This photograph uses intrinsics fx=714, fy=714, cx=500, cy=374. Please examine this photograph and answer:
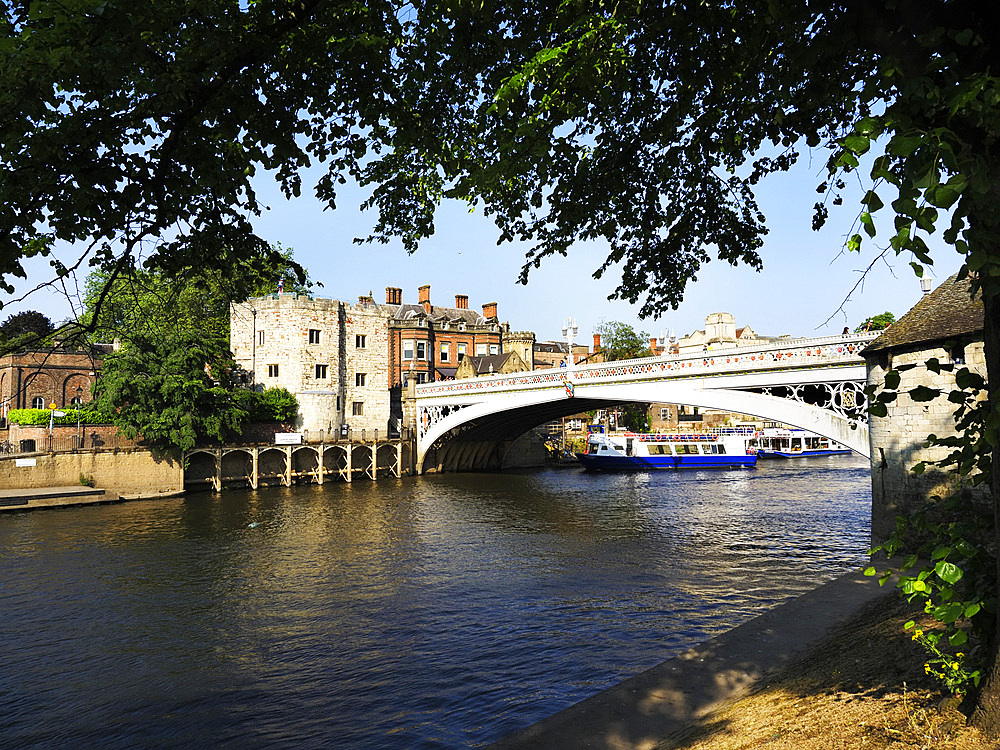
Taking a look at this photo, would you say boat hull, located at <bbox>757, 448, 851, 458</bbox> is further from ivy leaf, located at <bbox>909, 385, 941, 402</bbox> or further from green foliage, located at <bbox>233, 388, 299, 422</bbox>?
ivy leaf, located at <bbox>909, 385, 941, 402</bbox>

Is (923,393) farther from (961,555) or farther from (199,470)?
(199,470)

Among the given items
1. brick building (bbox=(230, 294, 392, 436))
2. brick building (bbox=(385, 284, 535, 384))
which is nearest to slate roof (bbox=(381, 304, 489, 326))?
brick building (bbox=(385, 284, 535, 384))

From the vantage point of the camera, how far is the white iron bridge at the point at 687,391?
2345 centimetres

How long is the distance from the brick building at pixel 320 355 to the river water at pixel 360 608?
1541 cm

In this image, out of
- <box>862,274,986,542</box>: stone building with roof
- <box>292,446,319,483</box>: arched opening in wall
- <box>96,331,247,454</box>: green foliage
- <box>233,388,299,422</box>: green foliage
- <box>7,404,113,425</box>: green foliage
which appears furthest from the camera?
<box>233,388,299,422</box>: green foliage

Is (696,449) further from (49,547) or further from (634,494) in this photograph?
(49,547)

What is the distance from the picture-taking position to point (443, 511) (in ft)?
106

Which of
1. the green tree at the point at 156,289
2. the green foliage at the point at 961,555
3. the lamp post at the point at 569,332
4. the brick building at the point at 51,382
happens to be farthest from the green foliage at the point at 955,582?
the brick building at the point at 51,382

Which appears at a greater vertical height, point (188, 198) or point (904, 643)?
point (188, 198)

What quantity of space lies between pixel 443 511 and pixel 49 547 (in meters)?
15.1

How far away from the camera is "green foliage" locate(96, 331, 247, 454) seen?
1395 inches

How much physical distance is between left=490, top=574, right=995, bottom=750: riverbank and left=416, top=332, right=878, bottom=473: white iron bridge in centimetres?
1149

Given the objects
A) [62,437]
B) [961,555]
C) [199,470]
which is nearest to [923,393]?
[961,555]

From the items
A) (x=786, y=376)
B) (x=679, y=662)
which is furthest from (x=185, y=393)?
(x=679, y=662)
